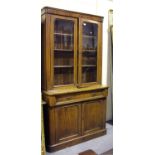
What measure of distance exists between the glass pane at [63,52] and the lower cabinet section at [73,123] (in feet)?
1.48

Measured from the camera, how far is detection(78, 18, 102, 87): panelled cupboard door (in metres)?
3.09

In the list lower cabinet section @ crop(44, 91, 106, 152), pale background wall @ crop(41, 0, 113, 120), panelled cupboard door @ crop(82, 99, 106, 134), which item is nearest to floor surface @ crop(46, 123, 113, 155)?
lower cabinet section @ crop(44, 91, 106, 152)

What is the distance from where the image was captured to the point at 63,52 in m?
3.03

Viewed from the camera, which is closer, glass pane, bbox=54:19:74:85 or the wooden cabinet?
the wooden cabinet

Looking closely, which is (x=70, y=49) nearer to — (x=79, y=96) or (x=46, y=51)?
(x=46, y=51)

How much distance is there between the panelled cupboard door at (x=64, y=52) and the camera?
2873 mm

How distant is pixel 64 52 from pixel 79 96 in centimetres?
76

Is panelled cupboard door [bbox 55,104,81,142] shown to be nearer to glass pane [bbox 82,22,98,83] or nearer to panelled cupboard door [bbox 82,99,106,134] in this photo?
panelled cupboard door [bbox 82,99,106,134]

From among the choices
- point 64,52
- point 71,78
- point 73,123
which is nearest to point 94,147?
point 73,123

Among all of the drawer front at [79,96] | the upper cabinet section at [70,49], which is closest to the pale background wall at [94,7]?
the upper cabinet section at [70,49]

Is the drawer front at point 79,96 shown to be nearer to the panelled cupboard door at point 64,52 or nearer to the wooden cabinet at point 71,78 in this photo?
the wooden cabinet at point 71,78
